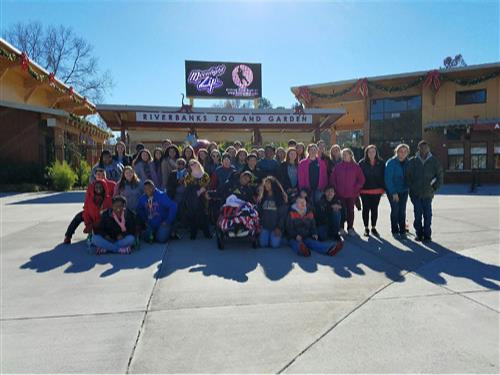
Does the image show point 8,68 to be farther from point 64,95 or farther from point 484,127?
point 484,127

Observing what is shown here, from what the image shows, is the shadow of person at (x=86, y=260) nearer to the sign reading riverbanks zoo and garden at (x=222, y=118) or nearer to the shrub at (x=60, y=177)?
the sign reading riverbanks zoo and garden at (x=222, y=118)

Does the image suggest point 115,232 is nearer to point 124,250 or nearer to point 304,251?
point 124,250

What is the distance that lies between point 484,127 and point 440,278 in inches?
782

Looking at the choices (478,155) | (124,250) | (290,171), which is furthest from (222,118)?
(478,155)

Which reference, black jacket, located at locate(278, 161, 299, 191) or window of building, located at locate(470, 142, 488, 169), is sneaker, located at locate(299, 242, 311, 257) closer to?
black jacket, located at locate(278, 161, 299, 191)

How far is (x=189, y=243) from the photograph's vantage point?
664cm

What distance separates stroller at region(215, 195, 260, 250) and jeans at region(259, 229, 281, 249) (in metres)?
0.11

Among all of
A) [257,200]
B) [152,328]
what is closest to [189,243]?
[257,200]

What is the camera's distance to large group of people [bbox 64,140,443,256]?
6.12 m

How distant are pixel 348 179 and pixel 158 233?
3.79 m

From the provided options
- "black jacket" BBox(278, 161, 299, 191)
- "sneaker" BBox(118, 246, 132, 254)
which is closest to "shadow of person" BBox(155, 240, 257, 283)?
"sneaker" BBox(118, 246, 132, 254)

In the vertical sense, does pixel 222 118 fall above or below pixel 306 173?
above

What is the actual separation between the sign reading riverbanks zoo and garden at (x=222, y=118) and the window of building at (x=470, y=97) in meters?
11.5

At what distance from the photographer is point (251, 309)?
3.65m
